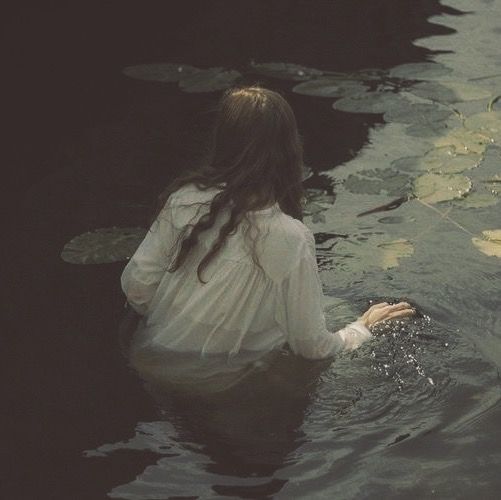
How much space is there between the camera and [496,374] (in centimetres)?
280

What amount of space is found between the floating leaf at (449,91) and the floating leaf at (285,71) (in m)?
0.45

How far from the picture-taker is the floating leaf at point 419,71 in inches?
186

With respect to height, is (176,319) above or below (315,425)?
above

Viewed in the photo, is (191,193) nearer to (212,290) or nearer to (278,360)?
(212,290)

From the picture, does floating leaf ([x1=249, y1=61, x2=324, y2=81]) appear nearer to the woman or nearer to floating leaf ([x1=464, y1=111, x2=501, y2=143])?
floating leaf ([x1=464, y1=111, x2=501, y2=143])

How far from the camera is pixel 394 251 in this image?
3.40 meters

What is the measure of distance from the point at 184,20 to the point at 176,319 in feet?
10.6

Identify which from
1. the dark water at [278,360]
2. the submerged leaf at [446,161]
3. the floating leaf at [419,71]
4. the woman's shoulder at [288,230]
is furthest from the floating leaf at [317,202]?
the woman's shoulder at [288,230]

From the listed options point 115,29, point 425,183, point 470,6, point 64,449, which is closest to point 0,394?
point 64,449

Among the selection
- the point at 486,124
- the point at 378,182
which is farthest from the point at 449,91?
the point at 378,182

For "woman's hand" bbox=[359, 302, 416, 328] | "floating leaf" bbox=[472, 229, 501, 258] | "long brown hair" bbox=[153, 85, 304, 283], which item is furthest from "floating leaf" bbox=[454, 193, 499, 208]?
"long brown hair" bbox=[153, 85, 304, 283]

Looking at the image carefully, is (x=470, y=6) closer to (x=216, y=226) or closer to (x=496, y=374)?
(x=496, y=374)

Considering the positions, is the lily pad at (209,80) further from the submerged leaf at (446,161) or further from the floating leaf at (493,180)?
the floating leaf at (493,180)

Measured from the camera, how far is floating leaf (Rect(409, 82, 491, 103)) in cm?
448
